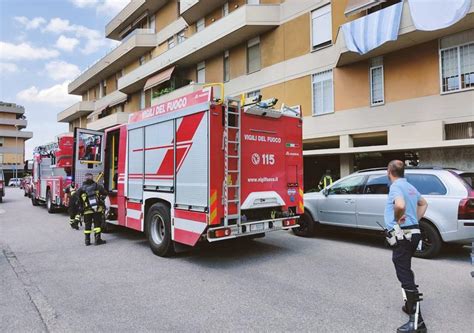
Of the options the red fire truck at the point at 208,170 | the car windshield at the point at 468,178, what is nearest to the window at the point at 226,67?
the red fire truck at the point at 208,170

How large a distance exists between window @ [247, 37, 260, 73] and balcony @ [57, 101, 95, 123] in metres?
24.3

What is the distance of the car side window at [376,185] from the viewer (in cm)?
763

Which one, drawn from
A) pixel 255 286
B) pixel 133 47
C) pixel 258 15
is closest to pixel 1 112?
pixel 133 47

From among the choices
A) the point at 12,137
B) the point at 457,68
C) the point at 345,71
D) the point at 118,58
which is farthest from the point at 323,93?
the point at 12,137

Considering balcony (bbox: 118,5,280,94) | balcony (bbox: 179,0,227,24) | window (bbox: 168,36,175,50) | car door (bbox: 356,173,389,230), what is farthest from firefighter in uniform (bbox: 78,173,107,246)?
window (bbox: 168,36,175,50)

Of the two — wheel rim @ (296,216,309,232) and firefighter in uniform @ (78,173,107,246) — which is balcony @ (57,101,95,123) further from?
wheel rim @ (296,216,309,232)

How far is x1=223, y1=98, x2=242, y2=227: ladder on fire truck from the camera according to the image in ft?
20.3

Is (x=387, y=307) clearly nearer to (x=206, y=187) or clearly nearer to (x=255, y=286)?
(x=255, y=286)

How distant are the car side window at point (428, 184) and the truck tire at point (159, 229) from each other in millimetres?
4920

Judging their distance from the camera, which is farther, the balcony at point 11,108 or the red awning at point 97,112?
the balcony at point 11,108

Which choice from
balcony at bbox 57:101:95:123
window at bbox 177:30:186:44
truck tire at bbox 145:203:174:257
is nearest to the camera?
truck tire at bbox 145:203:174:257

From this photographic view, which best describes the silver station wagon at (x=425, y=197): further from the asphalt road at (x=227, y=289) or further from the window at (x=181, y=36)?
the window at (x=181, y=36)

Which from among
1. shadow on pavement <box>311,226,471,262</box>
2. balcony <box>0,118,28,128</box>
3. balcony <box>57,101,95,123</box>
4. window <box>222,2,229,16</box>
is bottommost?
shadow on pavement <box>311,226,471,262</box>

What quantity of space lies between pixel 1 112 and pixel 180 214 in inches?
3304
